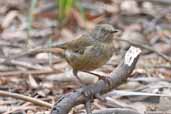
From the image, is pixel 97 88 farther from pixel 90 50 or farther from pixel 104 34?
pixel 104 34

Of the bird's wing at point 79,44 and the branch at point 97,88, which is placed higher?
the bird's wing at point 79,44

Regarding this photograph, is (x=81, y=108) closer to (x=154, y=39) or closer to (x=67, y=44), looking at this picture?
(x=67, y=44)

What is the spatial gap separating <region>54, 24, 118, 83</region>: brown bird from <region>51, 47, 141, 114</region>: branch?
10.7 inches

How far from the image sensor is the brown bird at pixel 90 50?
4.14 meters

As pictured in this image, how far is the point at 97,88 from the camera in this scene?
3.77 m

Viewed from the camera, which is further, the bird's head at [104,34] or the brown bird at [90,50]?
the bird's head at [104,34]

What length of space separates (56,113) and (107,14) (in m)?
4.01

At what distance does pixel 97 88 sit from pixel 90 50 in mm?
540

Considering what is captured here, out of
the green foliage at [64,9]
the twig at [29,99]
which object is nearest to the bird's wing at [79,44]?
the twig at [29,99]

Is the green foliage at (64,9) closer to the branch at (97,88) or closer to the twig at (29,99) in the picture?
the twig at (29,99)

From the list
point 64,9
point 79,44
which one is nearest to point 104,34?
point 79,44

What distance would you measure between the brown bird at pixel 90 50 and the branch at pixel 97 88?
0.89 feet

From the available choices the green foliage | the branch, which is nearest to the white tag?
the branch

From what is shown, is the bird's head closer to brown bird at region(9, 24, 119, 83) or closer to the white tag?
brown bird at region(9, 24, 119, 83)
